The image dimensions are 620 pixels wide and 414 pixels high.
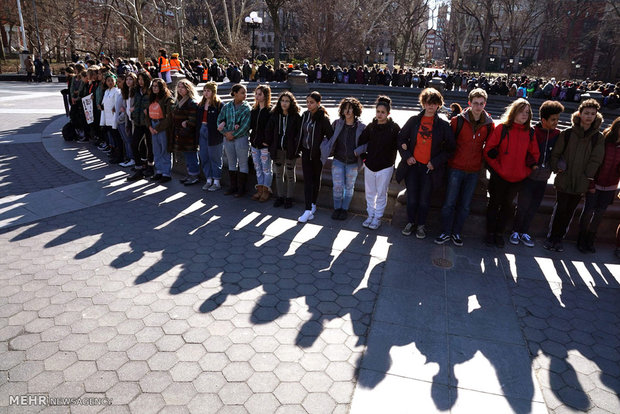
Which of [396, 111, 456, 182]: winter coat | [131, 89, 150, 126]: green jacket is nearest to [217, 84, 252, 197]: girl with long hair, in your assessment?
[131, 89, 150, 126]: green jacket

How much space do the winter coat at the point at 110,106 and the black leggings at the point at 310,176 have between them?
449 cm

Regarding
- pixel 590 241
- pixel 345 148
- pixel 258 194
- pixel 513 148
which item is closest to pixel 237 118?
pixel 258 194

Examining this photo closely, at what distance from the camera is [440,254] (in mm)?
5391

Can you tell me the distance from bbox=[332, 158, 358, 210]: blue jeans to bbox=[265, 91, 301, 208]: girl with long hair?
70cm

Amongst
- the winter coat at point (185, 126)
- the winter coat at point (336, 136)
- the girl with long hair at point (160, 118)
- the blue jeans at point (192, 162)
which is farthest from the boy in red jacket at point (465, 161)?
the girl with long hair at point (160, 118)

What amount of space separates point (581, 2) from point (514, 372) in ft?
203

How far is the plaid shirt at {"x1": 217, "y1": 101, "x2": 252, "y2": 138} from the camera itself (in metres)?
6.75

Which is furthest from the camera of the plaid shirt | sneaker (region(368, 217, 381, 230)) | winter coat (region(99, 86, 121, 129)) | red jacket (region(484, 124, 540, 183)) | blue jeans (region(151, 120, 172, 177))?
winter coat (region(99, 86, 121, 129))

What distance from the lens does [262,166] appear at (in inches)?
271

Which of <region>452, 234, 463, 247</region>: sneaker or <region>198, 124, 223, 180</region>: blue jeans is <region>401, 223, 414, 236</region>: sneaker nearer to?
<region>452, 234, 463, 247</region>: sneaker

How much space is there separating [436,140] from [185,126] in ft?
14.4

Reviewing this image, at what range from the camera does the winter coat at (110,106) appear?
8.38 meters

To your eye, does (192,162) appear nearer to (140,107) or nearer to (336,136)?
(140,107)

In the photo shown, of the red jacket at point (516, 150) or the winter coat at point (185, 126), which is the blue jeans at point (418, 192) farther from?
the winter coat at point (185, 126)
